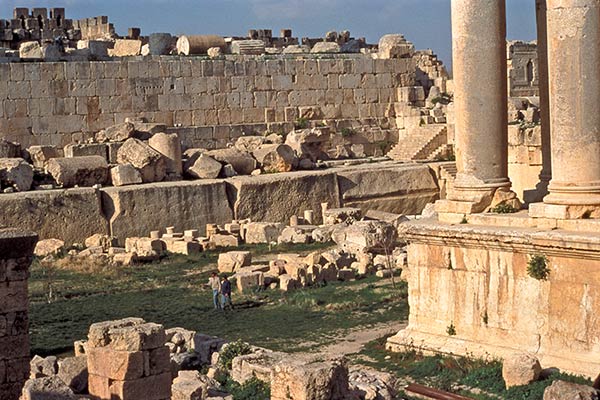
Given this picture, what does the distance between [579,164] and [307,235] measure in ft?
34.5

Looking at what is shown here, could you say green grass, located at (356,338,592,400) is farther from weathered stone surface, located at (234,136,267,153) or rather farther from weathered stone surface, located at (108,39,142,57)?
weathered stone surface, located at (108,39,142,57)

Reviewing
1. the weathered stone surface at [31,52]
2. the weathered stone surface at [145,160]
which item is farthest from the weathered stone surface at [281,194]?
the weathered stone surface at [31,52]

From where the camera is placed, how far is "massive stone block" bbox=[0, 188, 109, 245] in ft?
70.3

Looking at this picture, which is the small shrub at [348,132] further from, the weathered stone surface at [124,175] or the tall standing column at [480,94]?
the tall standing column at [480,94]

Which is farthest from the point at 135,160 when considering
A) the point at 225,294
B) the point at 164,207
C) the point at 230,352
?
the point at 230,352

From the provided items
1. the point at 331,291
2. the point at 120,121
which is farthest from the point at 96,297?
the point at 120,121

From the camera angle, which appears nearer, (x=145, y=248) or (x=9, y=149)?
(x=145, y=248)

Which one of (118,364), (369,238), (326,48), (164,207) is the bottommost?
(118,364)

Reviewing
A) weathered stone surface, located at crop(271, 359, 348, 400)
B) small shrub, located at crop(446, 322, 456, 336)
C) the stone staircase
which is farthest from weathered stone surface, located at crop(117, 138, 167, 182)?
weathered stone surface, located at crop(271, 359, 348, 400)

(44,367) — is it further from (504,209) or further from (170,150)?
(170,150)

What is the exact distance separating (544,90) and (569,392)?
611 cm

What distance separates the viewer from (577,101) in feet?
37.6

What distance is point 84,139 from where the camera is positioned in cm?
2678

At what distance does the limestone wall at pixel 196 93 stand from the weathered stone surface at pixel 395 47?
0.82 ft
